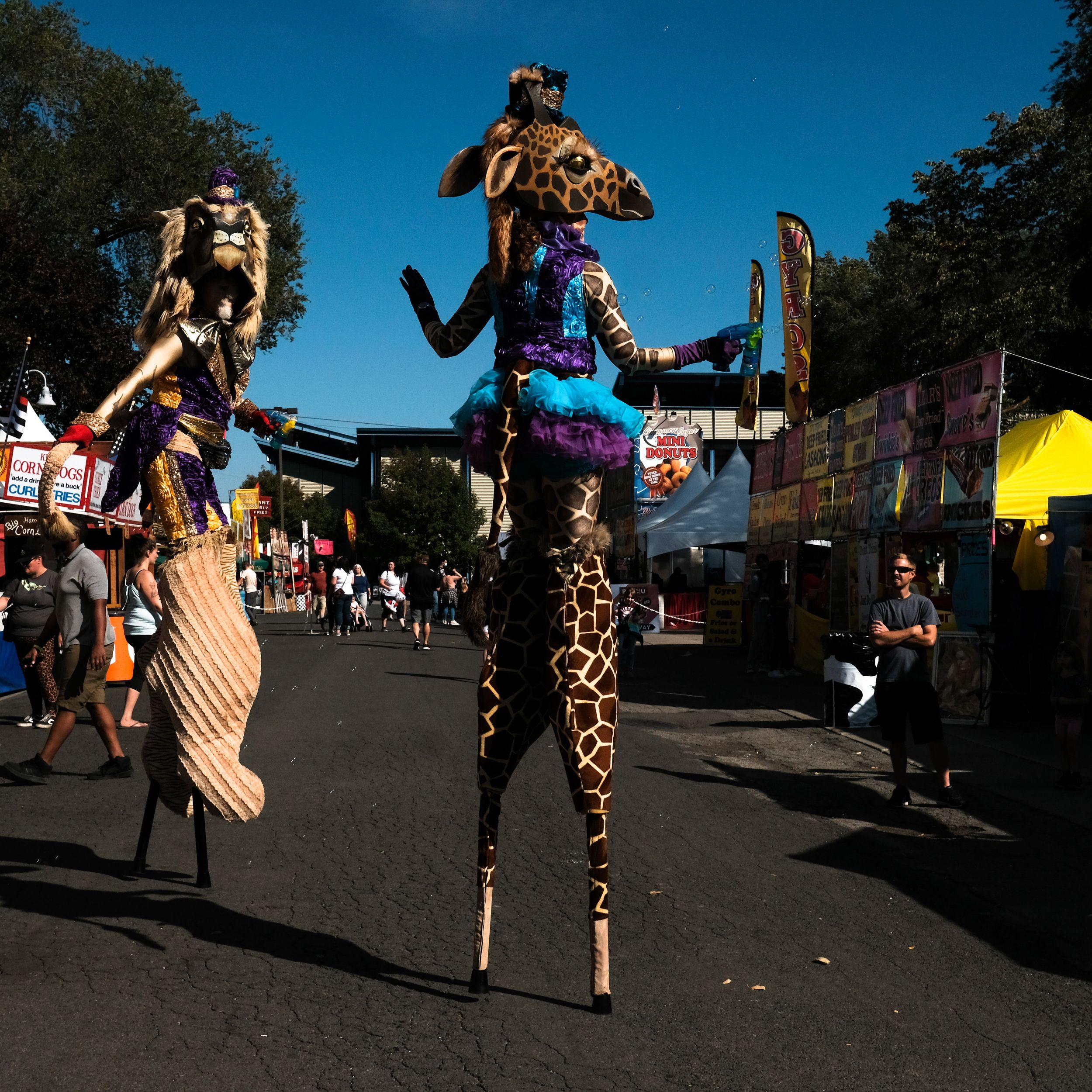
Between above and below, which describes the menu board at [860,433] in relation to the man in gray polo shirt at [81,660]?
above

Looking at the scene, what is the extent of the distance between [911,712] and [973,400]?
5.84 m

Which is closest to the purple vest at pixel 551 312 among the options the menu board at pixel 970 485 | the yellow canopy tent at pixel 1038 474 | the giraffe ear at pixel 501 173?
the giraffe ear at pixel 501 173

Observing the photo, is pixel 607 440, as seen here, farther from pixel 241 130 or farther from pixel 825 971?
pixel 241 130

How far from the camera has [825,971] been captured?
436 cm

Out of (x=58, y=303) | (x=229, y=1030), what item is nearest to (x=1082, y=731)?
(x=229, y=1030)

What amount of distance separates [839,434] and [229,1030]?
15.2 meters

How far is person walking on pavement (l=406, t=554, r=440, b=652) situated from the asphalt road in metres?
15.1

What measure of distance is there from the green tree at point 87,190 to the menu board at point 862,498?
18.1 meters

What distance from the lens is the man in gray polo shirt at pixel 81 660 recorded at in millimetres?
8297

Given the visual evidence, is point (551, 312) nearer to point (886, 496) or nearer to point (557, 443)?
point (557, 443)

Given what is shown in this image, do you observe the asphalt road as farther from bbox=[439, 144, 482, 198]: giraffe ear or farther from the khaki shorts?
bbox=[439, 144, 482, 198]: giraffe ear

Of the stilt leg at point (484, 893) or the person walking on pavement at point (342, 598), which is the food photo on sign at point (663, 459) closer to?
the person walking on pavement at point (342, 598)

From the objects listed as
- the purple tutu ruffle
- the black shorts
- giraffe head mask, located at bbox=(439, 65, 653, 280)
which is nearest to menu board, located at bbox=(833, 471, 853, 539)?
the black shorts

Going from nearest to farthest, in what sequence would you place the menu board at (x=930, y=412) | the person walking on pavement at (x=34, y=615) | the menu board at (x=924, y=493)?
the person walking on pavement at (x=34, y=615) < the menu board at (x=924, y=493) < the menu board at (x=930, y=412)
